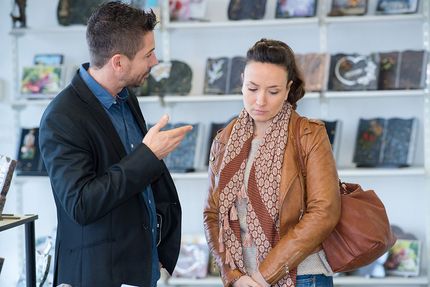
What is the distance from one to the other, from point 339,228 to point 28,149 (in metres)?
2.61

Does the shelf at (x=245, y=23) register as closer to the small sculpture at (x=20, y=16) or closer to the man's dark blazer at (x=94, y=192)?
the small sculpture at (x=20, y=16)

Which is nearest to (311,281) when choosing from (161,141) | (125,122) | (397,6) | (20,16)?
(161,141)

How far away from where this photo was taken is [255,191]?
2.17 meters

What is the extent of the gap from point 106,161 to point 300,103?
2.37 meters

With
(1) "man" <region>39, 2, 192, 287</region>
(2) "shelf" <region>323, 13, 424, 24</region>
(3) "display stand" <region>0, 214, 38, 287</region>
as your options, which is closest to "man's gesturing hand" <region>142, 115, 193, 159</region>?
(1) "man" <region>39, 2, 192, 287</region>

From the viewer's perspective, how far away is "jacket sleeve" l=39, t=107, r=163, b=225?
190 centimetres

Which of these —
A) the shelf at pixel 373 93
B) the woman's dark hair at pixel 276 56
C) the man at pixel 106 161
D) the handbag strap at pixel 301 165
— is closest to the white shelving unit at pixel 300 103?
the shelf at pixel 373 93

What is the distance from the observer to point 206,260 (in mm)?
4137

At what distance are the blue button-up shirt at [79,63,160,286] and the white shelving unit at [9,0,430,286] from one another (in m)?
1.81

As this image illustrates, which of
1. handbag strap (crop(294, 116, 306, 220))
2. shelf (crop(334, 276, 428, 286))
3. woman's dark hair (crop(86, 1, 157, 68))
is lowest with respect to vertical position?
shelf (crop(334, 276, 428, 286))

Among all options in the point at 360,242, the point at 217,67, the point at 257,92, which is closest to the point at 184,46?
the point at 217,67

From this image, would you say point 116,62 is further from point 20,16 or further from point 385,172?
point 20,16

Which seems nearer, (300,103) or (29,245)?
(29,245)

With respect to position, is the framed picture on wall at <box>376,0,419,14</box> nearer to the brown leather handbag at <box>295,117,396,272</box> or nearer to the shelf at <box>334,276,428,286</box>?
the shelf at <box>334,276,428,286</box>
